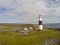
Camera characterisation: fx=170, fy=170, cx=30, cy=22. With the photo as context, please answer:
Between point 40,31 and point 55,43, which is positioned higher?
point 40,31

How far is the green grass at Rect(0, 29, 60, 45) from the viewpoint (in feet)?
5.81

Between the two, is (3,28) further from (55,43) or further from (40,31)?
(55,43)

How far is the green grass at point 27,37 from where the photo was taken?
1.77 meters

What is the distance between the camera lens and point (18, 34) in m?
1.85

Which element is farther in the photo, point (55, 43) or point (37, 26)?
point (37, 26)

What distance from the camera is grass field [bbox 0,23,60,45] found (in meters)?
1.77

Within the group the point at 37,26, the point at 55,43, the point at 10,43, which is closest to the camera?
the point at 10,43

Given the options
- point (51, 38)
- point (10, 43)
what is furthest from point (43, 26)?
point (10, 43)

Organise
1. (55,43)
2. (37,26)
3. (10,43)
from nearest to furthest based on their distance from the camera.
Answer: (10,43)
(55,43)
(37,26)

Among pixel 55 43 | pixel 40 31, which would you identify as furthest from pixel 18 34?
pixel 55 43

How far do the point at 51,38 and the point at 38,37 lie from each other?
15cm

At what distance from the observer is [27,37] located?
71.8 inches

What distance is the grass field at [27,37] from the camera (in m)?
1.77

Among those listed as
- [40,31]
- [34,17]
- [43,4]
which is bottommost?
[40,31]
